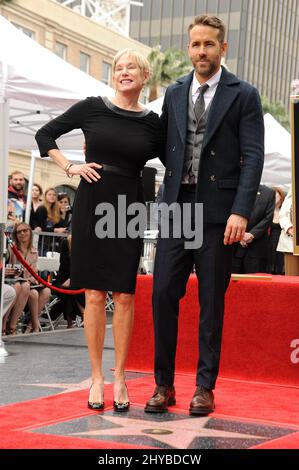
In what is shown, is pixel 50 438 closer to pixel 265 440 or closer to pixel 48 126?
pixel 265 440

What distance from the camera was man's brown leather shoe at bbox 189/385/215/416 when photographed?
15.2 feet

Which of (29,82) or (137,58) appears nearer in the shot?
(137,58)

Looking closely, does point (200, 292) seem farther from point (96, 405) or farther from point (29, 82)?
point (29, 82)

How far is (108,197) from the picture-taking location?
15.6ft

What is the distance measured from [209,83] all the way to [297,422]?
6.45ft

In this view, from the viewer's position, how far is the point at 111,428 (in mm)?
4148

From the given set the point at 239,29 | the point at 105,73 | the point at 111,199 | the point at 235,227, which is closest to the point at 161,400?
the point at 235,227

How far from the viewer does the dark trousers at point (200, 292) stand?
477cm

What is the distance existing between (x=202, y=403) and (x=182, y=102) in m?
1.71

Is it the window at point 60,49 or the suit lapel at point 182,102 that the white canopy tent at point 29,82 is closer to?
the suit lapel at point 182,102

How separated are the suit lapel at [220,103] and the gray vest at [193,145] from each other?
6cm

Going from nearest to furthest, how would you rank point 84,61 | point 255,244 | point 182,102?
point 182,102 → point 255,244 → point 84,61

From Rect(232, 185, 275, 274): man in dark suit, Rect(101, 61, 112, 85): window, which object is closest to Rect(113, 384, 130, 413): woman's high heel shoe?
Rect(232, 185, 275, 274): man in dark suit

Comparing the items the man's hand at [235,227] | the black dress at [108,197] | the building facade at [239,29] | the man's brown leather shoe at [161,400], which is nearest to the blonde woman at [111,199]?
the black dress at [108,197]
